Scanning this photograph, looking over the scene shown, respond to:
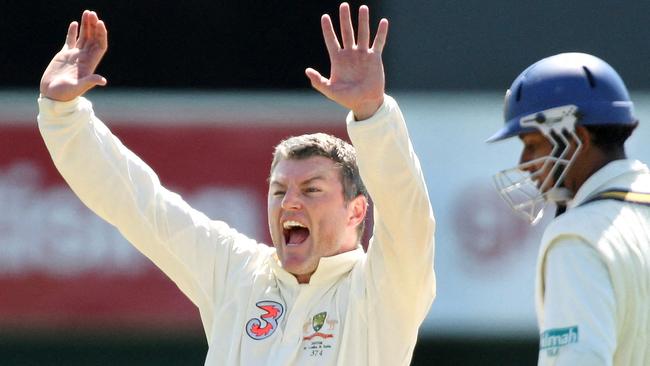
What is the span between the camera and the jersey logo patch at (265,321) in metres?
4.06

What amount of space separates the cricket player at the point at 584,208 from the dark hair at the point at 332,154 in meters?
0.89

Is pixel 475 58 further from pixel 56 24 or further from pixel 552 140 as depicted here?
pixel 552 140

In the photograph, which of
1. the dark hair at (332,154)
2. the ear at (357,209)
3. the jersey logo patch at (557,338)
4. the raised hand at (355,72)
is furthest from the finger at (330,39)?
the jersey logo patch at (557,338)

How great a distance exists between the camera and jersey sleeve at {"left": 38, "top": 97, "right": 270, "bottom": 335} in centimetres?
425

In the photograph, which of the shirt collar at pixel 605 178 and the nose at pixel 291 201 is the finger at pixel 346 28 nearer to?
the nose at pixel 291 201

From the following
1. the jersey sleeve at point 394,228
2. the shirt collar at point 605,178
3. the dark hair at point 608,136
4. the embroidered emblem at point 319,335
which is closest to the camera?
the shirt collar at point 605,178

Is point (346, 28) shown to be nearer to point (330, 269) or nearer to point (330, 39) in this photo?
point (330, 39)

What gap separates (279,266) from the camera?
4.23 metres

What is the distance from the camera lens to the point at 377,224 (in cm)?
392

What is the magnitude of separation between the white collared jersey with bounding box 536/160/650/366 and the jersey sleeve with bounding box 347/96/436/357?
0.77 meters

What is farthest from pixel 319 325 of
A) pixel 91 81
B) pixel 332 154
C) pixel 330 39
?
pixel 91 81

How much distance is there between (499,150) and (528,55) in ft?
1.79

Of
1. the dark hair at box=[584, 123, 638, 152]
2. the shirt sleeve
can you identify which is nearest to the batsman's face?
the dark hair at box=[584, 123, 638, 152]

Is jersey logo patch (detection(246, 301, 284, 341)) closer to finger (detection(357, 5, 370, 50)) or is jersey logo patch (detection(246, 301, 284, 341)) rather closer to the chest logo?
the chest logo
